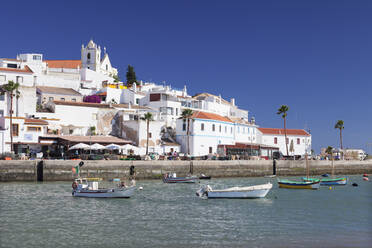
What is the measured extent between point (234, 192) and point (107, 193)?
11797 mm

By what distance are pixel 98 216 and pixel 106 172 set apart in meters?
24.8

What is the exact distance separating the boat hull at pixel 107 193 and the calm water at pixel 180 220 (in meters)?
0.76

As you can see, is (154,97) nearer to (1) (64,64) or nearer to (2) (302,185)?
(1) (64,64)

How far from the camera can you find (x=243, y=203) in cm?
3897

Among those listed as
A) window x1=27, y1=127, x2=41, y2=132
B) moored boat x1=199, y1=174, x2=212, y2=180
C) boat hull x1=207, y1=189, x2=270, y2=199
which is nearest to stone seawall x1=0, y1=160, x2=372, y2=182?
moored boat x1=199, y1=174, x2=212, y2=180

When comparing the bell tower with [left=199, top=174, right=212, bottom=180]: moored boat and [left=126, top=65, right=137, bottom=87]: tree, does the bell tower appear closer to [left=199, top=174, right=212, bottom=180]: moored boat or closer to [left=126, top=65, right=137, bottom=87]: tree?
[left=126, top=65, right=137, bottom=87]: tree

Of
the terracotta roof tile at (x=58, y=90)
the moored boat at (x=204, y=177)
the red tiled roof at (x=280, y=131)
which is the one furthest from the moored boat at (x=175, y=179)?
the red tiled roof at (x=280, y=131)

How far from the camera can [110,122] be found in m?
77.6

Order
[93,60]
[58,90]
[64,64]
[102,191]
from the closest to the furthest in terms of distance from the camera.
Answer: [102,191], [58,90], [64,64], [93,60]

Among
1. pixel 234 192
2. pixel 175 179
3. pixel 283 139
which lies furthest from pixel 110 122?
pixel 234 192

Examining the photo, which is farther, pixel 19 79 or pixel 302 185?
pixel 19 79

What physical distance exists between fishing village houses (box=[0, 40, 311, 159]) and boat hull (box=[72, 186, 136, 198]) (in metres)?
21.0

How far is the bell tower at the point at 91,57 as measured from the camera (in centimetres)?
12300

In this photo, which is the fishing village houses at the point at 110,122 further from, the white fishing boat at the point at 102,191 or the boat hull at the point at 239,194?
the boat hull at the point at 239,194
